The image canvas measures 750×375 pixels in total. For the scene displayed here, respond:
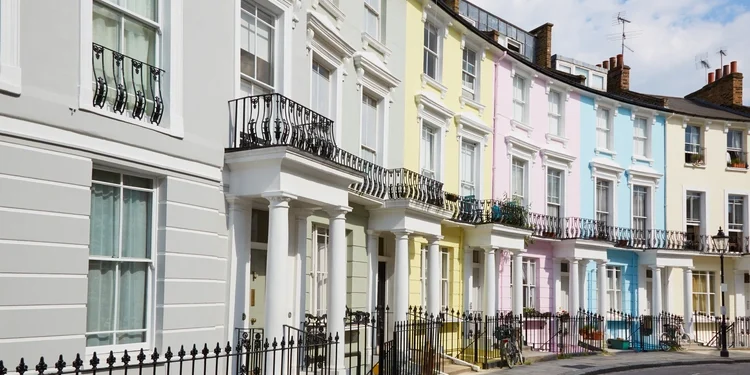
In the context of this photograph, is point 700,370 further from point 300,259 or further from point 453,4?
point 300,259

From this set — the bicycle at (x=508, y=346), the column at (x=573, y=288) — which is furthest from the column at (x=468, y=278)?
the column at (x=573, y=288)

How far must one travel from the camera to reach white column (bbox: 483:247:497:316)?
20859 millimetres

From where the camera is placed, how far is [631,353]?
80.7 ft

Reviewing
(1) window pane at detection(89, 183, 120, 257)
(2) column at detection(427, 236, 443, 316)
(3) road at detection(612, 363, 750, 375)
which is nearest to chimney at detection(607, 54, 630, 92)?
(3) road at detection(612, 363, 750, 375)

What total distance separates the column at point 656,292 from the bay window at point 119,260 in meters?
22.8

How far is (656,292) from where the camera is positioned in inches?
1109

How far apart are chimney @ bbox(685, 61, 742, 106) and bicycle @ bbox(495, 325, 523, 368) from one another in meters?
19.2

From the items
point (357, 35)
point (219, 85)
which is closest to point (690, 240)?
point (357, 35)

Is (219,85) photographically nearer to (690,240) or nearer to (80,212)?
(80,212)

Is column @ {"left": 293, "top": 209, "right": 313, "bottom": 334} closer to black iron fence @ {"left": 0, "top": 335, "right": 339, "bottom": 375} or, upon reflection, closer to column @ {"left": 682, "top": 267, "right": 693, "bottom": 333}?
black iron fence @ {"left": 0, "top": 335, "right": 339, "bottom": 375}

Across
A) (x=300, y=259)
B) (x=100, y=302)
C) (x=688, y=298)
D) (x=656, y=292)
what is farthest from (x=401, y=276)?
(x=688, y=298)

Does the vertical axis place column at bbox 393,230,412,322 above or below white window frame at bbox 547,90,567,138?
below

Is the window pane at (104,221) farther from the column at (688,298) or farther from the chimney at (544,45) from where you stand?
the column at (688,298)

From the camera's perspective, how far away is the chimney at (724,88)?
33062mm
